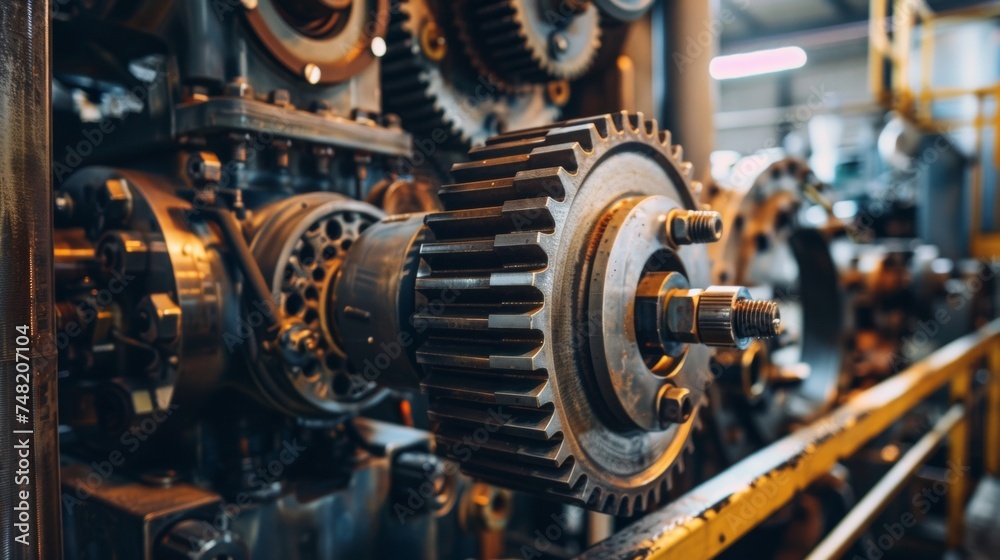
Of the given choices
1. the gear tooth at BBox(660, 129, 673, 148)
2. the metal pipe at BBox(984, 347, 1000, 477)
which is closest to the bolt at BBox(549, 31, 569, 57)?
the gear tooth at BBox(660, 129, 673, 148)

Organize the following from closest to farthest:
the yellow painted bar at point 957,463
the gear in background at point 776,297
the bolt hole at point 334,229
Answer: the bolt hole at point 334,229, the gear in background at point 776,297, the yellow painted bar at point 957,463

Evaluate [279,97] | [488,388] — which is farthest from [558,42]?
[488,388]

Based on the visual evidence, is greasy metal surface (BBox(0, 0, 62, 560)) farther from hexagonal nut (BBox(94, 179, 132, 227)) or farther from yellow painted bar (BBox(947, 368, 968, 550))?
yellow painted bar (BBox(947, 368, 968, 550))

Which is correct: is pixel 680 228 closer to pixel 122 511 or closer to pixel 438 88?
pixel 438 88

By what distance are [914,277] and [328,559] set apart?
2.46 m

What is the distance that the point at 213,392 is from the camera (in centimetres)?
101

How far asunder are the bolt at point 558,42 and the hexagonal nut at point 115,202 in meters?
0.81

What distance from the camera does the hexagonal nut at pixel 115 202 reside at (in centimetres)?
97

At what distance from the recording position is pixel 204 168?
0.97 metres

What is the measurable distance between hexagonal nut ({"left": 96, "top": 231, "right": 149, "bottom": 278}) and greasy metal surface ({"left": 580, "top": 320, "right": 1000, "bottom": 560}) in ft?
2.25

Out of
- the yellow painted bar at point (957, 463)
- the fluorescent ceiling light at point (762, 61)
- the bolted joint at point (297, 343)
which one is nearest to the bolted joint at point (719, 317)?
the bolted joint at point (297, 343)

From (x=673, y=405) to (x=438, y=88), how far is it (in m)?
0.81

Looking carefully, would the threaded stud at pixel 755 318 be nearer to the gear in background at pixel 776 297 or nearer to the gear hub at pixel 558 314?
the gear hub at pixel 558 314

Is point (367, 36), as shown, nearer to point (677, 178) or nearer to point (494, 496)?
point (677, 178)
